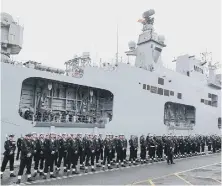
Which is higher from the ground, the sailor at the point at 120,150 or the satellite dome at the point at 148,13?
the satellite dome at the point at 148,13

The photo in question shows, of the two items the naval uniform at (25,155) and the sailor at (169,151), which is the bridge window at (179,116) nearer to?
the sailor at (169,151)

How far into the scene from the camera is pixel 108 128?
16000mm

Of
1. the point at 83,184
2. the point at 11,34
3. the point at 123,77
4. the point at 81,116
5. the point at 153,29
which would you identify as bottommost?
the point at 83,184

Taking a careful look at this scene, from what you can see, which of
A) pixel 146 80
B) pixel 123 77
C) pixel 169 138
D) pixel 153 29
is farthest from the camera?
pixel 153 29

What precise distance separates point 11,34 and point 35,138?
759 centimetres

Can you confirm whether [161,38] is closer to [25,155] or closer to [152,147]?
[152,147]

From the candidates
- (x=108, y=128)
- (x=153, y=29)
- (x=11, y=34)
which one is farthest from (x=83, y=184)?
(x=153, y=29)

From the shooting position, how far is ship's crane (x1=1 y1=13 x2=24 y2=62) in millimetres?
13914

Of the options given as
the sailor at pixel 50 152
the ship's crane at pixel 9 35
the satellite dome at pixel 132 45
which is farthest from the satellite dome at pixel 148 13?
the sailor at pixel 50 152

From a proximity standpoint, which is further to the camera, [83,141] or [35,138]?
[83,141]

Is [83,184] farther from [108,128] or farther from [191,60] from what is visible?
[191,60]

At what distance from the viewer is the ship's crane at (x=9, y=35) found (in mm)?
13914

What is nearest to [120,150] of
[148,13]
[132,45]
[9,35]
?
[9,35]

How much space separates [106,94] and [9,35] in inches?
282
